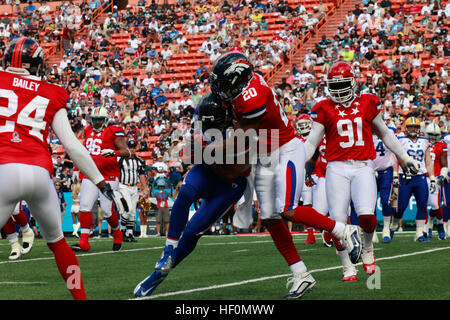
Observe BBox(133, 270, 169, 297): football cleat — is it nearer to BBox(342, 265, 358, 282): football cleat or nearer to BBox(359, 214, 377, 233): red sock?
BBox(342, 265, 358, 282): football cleat

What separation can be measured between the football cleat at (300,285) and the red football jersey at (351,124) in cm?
165

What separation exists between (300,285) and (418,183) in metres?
7.03

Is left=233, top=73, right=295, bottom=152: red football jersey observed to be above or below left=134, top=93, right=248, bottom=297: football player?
above

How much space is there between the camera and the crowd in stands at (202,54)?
20.2 meters

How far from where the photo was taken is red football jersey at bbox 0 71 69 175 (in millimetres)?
4895

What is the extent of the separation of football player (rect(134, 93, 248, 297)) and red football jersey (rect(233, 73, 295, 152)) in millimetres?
316

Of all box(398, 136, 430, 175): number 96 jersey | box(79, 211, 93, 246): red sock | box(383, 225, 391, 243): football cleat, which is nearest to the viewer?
box(79, 211, 93, 246): red sock

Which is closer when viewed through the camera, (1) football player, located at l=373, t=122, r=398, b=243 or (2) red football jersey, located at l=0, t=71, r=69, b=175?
(2) red football jersey, located at l=0, t=71, r=69, b=175

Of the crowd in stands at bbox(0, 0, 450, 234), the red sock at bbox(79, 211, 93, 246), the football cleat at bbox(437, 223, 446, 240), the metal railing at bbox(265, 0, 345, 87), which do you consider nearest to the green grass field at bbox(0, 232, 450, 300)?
the red sock at bbox(79, 211, 93, 246)

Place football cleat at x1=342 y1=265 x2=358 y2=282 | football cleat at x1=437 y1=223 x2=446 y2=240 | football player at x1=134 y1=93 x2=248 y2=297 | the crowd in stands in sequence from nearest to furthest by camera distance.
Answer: football player at x1=134 y1=93 x2=248 y2=297
football cleat at x1=342 y1=265 x2=358 y2=282
football cleat at x1=437 y1=223 x2=446 y2=240
the crowd in stands

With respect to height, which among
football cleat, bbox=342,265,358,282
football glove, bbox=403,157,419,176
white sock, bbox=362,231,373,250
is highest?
football glove, bbox=403,157,419,176

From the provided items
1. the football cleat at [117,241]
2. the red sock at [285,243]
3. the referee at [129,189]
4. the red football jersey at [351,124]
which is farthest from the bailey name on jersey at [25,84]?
the referee at [129,189]

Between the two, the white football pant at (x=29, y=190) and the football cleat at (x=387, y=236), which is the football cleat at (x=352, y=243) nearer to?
the white football pant at (x=29, y=190)
